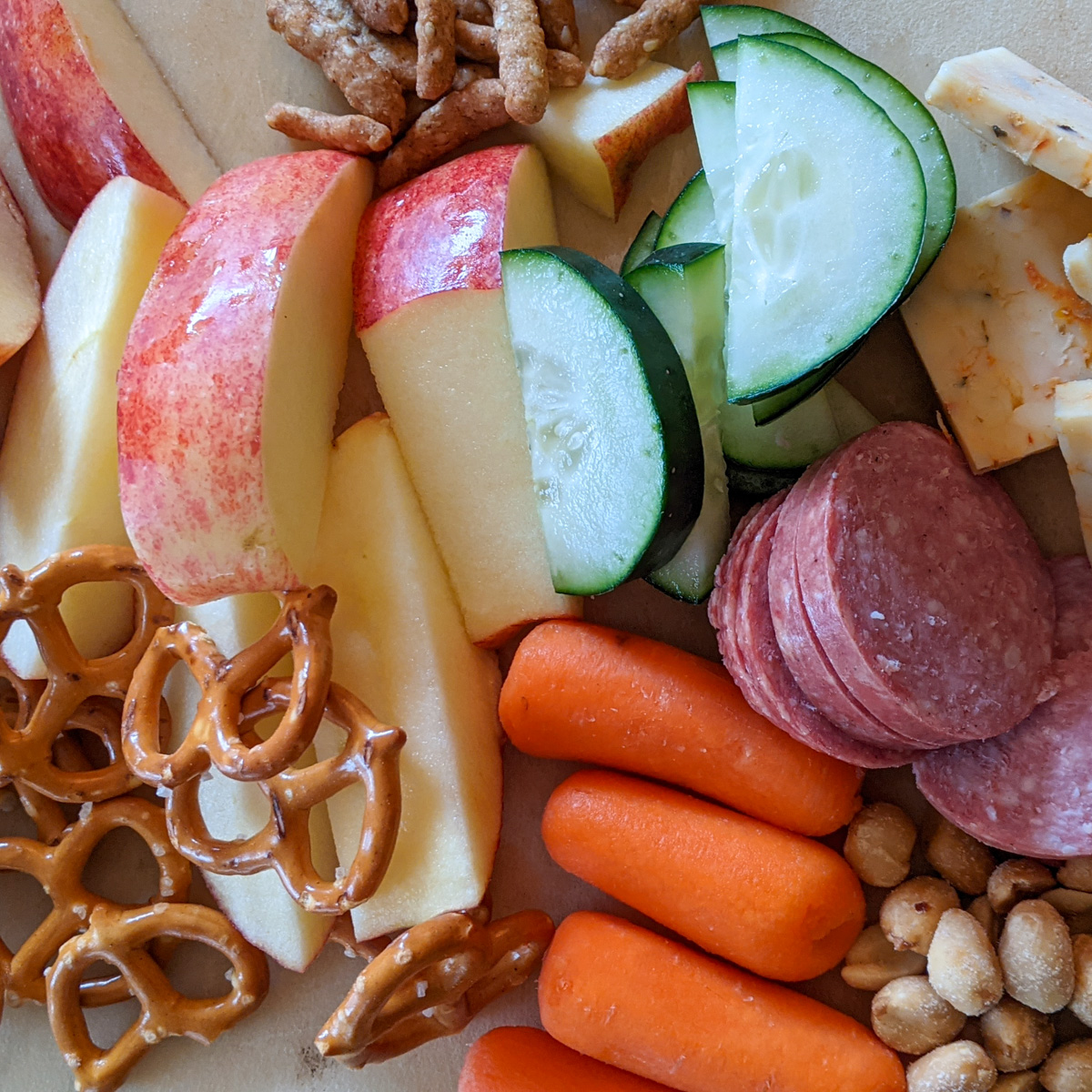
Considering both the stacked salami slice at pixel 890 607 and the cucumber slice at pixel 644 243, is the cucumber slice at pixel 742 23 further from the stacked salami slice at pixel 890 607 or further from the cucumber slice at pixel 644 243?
the stacked salami slice at pixel 890 607

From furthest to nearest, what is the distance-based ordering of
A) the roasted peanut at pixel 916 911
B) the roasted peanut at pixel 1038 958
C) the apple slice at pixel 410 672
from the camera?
the apple slice at pixel 410 672 < the roasted peanut at pixel 916 911 < the roasted peanut at pixel 1038 958

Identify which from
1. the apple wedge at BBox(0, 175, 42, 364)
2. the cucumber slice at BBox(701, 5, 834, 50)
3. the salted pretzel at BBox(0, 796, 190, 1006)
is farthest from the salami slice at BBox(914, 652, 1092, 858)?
the apple wedge at BBox(0, 175, 42, 364)

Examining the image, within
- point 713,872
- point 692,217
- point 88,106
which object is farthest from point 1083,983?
point 88,106

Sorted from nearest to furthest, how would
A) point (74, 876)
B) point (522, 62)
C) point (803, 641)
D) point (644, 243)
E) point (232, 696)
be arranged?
1. point (803, 641)
2. point (232, 696)
3. point (522, 62)
4. point (644, 243)
5. point (74, 876)

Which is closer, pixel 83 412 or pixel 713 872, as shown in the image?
pixel 713 872

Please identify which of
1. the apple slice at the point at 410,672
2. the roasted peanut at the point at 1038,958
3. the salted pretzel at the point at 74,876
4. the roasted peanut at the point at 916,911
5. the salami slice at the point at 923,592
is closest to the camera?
the salami slice at the point at 923,592

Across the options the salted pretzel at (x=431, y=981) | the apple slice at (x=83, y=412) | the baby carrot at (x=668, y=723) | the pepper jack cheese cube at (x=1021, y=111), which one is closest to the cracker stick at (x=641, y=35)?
the pepper jack cheese cube at (x=1021, y=111)

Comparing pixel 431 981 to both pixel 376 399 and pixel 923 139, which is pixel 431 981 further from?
pixel 923 139
